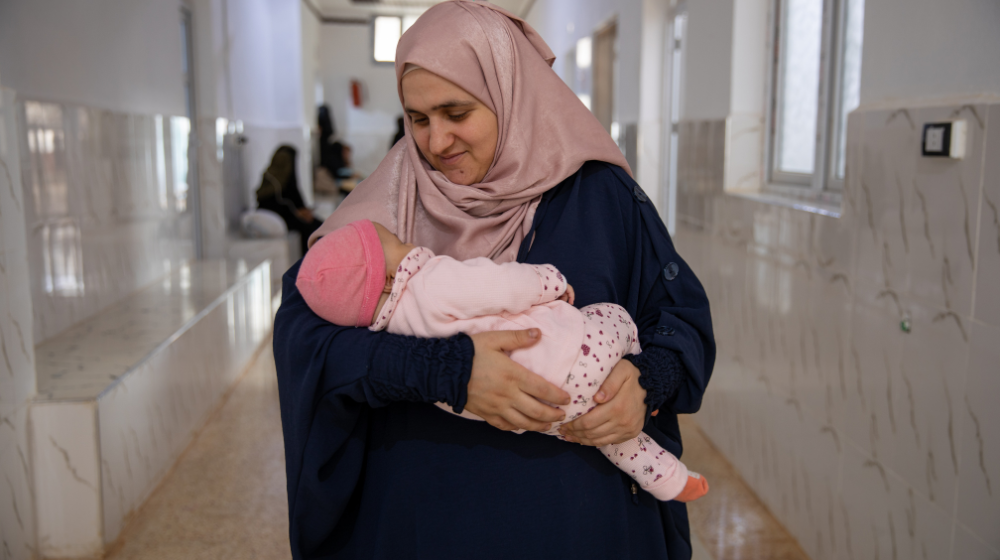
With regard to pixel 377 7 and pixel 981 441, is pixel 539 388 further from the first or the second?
pixel 377 7

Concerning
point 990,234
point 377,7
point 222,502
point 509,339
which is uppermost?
point 377,7

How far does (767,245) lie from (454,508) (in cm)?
209

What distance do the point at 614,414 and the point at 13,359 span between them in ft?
6.65

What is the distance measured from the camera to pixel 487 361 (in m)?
1.08

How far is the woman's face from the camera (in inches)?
49.2

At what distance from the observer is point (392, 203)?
4.29 feet

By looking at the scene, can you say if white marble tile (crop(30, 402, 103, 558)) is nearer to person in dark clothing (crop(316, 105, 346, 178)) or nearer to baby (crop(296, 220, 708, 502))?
baby (crop(296, 220, 708, 502))

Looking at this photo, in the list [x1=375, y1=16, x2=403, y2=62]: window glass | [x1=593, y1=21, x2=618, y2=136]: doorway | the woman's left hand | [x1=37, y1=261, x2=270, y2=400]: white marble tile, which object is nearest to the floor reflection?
the woman's left hand

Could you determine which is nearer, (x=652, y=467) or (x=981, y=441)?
(x=652, y=467)

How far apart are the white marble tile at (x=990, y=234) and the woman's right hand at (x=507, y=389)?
1.11 metres

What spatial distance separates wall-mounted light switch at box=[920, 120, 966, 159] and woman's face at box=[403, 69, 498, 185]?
1139 mm

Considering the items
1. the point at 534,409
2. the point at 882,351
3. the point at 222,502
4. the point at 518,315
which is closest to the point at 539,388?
the point at 534,409

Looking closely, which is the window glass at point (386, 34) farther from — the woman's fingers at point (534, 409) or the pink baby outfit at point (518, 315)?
the woman's fingers at point (534, 409)

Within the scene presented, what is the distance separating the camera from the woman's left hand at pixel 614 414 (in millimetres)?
1139
